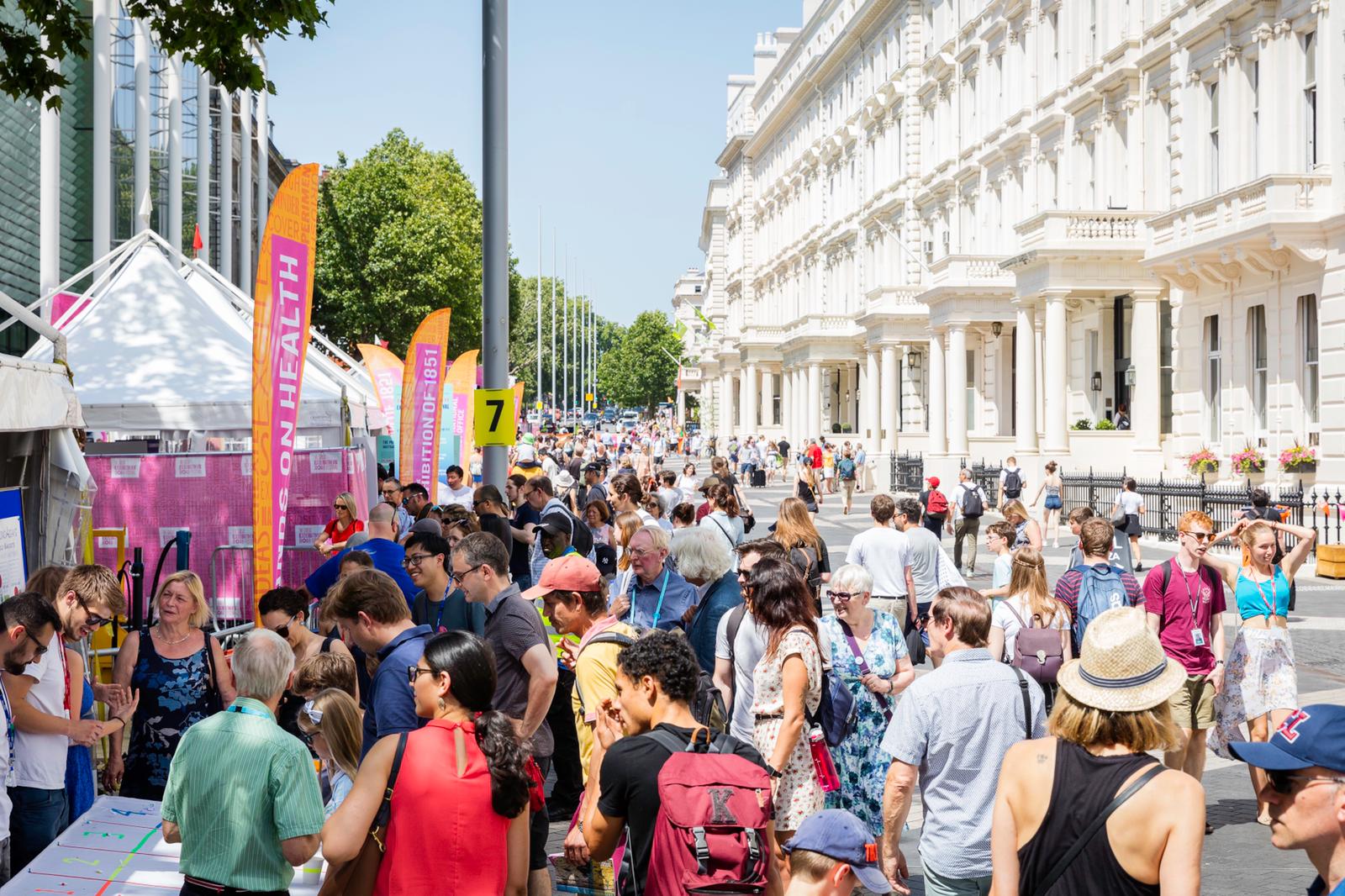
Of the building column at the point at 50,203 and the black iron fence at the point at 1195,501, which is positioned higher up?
the building column at the point at 50,203

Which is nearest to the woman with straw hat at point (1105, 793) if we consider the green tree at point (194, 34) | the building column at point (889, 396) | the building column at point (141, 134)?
the green tree at point (194, 34)

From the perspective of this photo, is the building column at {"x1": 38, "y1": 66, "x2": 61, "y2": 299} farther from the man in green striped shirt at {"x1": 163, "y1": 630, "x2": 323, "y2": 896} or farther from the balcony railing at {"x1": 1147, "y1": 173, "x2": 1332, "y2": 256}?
the balcony railing at {"x1": 1147, "y1": 173, "x2": 1332, "y2": 256}

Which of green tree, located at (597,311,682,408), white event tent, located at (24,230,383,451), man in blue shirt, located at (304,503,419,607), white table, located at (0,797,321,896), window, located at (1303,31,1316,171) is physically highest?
green tree, located at (597,311,682,408)

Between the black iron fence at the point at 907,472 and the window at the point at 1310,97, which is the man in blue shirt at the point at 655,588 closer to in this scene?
the window at the point at 1310,97

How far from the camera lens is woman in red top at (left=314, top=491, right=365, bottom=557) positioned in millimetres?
13031

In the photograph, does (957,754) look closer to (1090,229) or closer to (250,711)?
(250,711)

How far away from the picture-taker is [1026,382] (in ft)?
111

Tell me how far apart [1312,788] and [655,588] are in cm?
564

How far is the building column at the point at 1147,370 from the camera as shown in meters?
30.3

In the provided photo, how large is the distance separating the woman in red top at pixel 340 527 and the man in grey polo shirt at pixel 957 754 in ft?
27.8

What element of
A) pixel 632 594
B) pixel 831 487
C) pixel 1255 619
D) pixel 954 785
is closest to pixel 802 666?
pixel 954 785

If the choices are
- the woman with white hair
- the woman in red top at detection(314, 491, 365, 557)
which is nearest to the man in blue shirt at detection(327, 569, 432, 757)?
the woman with white hair

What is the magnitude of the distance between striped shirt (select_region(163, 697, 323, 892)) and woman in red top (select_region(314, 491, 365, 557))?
8273 millimetres

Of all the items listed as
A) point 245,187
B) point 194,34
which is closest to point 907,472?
point 245,187
